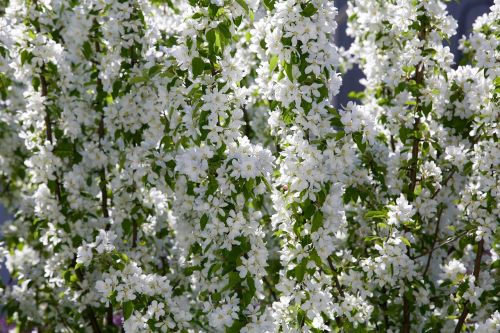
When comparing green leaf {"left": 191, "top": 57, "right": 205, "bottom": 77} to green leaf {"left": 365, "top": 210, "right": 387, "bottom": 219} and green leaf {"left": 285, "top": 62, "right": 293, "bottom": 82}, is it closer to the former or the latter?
green leaf {"left": 285, "top": 62, "right": 293, "bottom": 82}

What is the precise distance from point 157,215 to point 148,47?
958 millimetres

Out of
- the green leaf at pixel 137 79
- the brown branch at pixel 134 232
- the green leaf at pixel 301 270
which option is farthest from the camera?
the brown branch at pixel 134 232

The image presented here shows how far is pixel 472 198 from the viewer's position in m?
3.37

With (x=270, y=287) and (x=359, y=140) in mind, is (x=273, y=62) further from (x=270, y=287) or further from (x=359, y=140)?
(x=270, y=287)

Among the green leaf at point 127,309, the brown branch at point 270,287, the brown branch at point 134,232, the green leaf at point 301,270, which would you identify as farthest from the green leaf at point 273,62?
the brown branch at point 270,287

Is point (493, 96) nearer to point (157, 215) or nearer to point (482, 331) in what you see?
point (482, 331)

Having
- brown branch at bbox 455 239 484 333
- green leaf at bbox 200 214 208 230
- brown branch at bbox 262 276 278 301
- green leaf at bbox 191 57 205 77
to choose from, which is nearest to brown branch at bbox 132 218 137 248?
brown branch at bbox 262 276 278 301

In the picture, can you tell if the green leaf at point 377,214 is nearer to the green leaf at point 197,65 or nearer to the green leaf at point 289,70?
the green leaf at point 289,70

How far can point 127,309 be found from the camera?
Result: 9.87ft

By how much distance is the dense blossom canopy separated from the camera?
9.62ft

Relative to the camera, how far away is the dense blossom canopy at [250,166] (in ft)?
9.62

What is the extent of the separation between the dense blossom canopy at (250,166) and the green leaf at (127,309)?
0.05m

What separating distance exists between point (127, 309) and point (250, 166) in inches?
31.8

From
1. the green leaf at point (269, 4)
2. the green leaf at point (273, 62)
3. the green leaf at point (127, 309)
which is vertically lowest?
the green leaf at point (127, 309)
